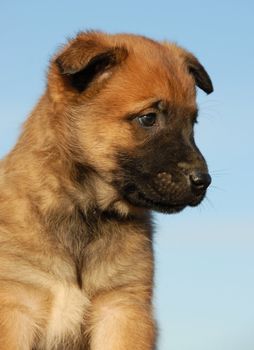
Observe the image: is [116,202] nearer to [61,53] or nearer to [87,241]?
[87,241]

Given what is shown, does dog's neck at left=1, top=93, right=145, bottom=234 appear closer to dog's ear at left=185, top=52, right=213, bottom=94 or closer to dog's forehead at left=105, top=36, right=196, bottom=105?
dog's forehead at left=105, top=36, right=196, bottom=105

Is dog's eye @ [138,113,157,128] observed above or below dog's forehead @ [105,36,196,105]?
below

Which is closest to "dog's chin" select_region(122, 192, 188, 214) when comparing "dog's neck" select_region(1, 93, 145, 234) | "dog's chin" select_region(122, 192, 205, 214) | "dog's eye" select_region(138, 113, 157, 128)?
"dog's chin" select_region(122, 192, 205, 214)

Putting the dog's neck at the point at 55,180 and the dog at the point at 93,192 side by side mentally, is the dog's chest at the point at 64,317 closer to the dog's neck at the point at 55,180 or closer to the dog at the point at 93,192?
the dog at the point at 93,192

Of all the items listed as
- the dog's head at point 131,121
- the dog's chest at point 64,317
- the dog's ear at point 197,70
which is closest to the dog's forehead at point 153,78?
the dog's head at point 131,121

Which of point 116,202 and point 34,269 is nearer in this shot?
point 34,269

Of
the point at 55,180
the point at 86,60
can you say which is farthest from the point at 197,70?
the point at 55,180

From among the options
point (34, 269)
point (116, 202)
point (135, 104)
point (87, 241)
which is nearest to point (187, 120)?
point (135, 104)
